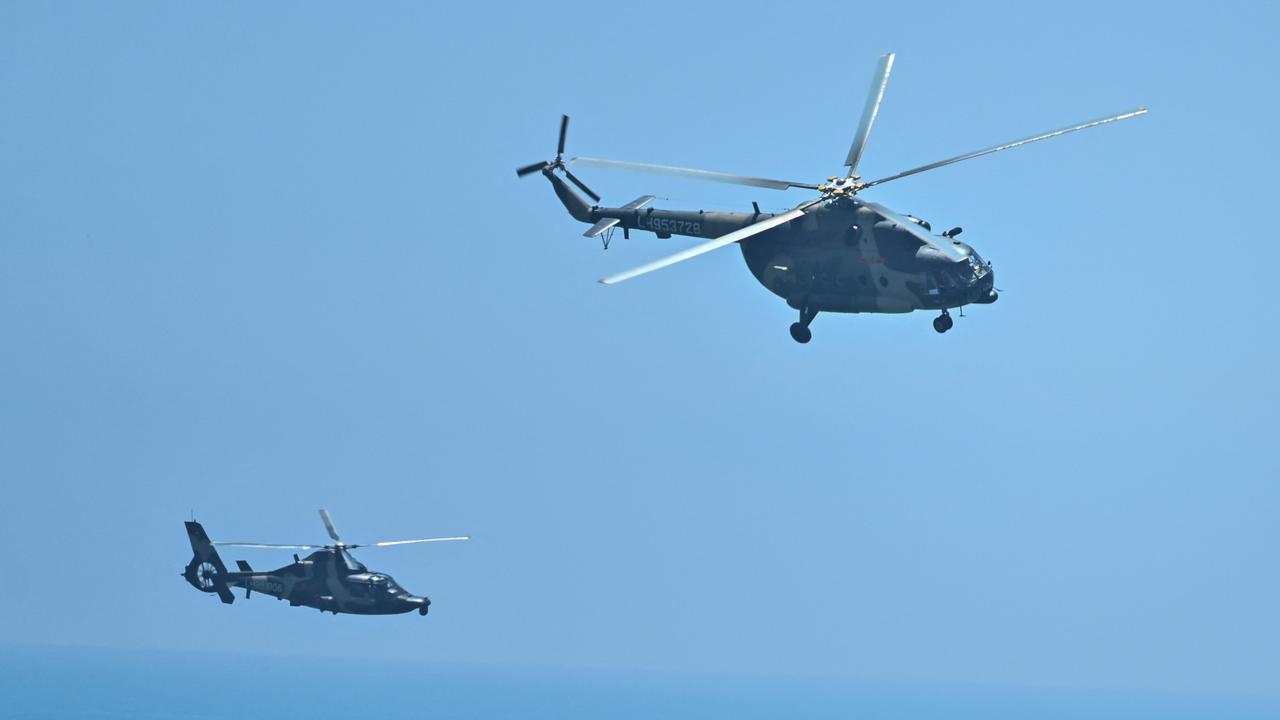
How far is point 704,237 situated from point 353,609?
2698 cm

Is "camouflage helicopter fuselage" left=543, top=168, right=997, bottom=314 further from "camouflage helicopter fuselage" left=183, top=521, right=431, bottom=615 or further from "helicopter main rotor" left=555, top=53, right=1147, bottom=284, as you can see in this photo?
"camouflage helicopter fuselage" left=183, top=521, right=431, bottom=615

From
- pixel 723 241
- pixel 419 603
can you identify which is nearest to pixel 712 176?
pixel 723 241

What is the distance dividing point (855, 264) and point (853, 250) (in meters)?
0.44

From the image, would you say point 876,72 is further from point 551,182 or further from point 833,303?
point 551,182

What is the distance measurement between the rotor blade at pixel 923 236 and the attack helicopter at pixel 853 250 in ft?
0.10

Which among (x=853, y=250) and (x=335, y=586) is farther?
(x=335, y=586)

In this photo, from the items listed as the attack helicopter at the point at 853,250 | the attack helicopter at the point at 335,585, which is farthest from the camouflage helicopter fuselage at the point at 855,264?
the attack helicopter at the point at 335,585

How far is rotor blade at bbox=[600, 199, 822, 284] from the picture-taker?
44406 millimetres

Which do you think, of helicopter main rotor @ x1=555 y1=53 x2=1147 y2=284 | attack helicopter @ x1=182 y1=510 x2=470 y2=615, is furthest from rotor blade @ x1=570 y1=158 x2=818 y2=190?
attack helicopter @ x1=182 y1=510 x2=470 y2=615

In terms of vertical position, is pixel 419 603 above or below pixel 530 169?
below

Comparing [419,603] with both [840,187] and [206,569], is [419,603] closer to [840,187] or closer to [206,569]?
[206,569]

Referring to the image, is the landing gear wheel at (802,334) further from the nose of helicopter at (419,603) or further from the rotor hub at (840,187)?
the nose of helicopter at (419,603)

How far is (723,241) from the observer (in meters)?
49.6

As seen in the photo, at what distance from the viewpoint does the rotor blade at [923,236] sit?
49781 millimetres
